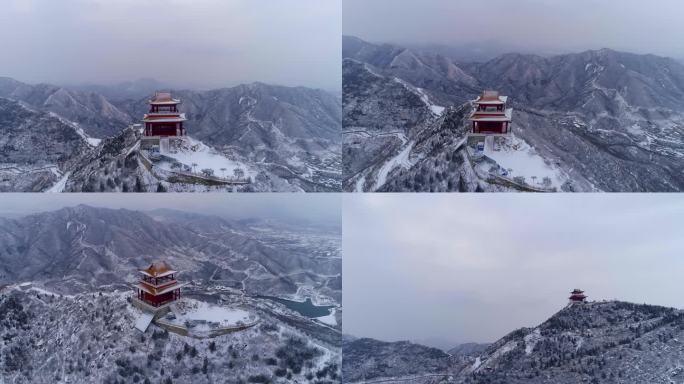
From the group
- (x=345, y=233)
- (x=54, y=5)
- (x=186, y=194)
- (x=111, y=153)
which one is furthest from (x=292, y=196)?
(x=54, y=5)

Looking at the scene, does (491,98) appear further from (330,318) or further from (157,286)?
(157,286)

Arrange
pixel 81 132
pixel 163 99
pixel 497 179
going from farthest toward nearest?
pixel 81 132
pixel 163 99
pixel 497 179

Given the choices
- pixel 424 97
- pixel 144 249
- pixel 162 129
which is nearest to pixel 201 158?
pixel 162 129

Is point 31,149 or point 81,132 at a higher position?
point 81,132

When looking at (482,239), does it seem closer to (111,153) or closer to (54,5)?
(111,153)

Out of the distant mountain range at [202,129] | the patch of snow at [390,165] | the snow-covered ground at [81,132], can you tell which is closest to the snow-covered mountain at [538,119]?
the patch of snow at [390,165]

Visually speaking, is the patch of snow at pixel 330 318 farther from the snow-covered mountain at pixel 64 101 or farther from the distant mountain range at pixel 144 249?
the snow-covered mountain at pixel 64 101
